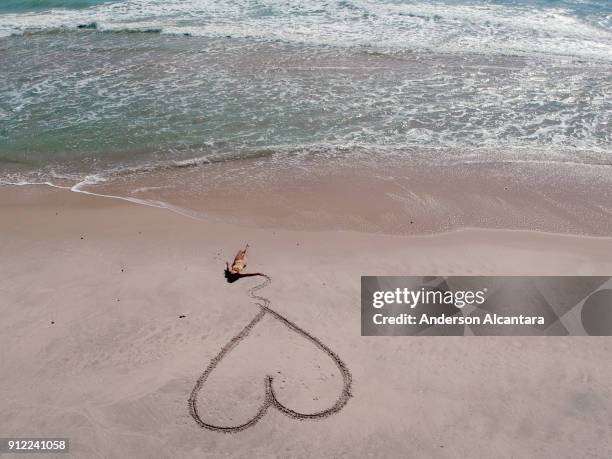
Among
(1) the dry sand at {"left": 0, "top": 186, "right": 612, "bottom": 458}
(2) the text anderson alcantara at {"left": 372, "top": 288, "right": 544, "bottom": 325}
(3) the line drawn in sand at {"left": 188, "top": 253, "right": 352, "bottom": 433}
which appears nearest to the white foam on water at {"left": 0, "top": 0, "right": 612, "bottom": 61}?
(1) the dry sand at {"left": 0, "top": 186, "right": 612, "bottom": 458}

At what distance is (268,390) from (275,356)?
0.55m

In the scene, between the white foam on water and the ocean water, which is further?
the white foam on water

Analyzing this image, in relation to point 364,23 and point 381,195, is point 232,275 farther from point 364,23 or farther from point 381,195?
point 364,23

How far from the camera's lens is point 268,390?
20.5ft

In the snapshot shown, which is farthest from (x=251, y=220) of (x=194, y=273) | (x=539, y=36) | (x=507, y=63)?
(x=539, y=36)

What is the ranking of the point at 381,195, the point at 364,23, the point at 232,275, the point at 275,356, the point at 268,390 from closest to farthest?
1. the point at 268,390
2. the point at 275,356
3. the point at 232,275
4. the point at 381,195
5. the point at 364,23

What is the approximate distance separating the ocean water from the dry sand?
3.26m

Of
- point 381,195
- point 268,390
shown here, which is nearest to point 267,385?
point 268,390

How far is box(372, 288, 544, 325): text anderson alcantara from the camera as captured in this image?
284 inches

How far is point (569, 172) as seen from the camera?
1093cm

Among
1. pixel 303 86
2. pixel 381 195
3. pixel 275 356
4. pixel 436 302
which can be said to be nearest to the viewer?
pixel 275 356

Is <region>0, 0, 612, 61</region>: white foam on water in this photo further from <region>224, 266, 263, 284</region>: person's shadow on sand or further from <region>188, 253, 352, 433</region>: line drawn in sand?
<region>188, 253, 352, 433</region>: line drawn in sand

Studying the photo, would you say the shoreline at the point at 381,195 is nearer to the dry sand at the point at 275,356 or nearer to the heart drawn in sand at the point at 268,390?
the dry sand at the point at 275,356

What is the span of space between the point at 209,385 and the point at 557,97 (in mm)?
12924
